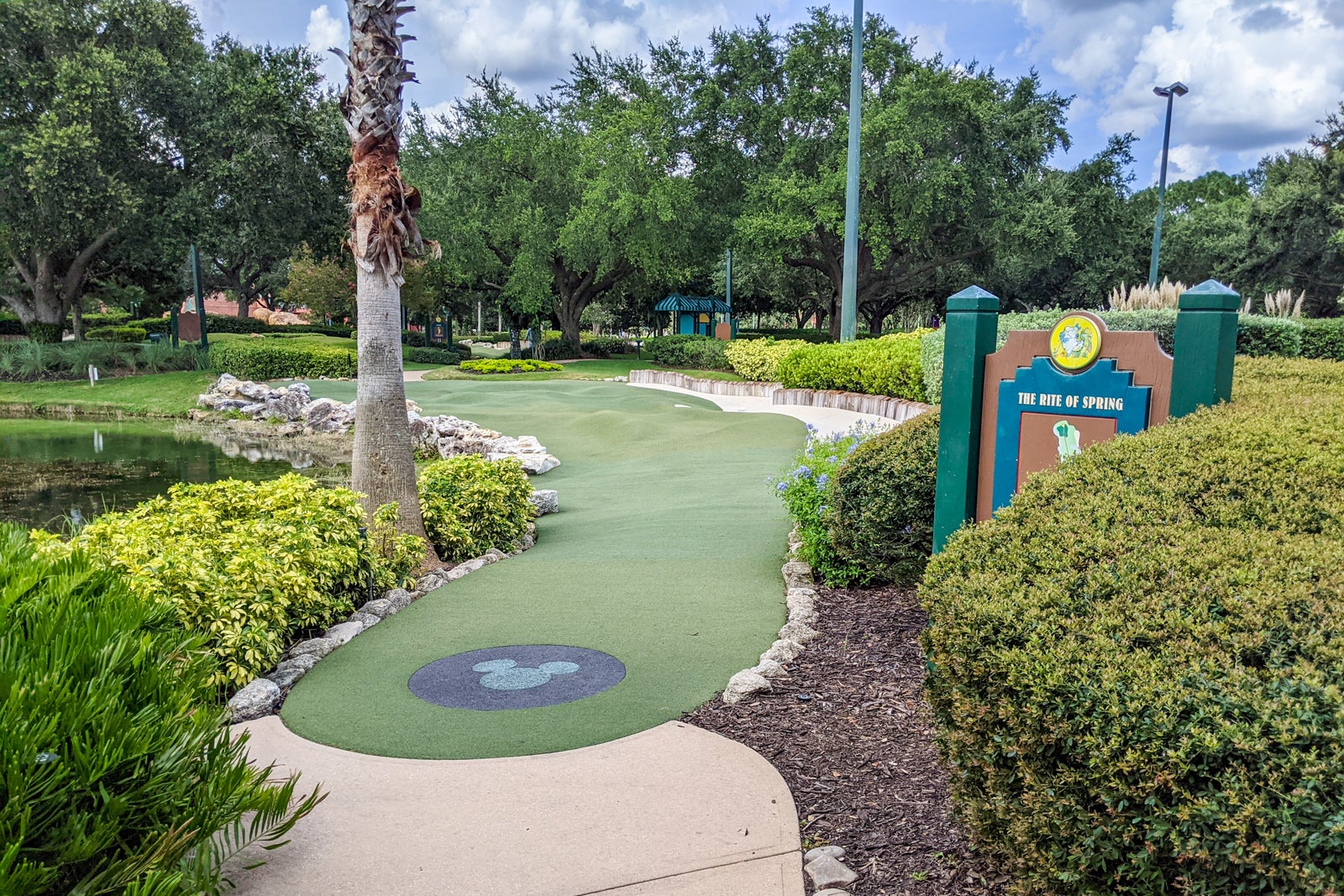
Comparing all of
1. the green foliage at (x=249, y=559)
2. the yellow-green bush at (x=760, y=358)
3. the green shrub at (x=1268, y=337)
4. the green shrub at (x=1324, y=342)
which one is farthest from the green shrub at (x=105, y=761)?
the yellow-green bush at (x=760, y=358)

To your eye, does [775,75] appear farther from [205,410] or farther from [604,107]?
[205,410]

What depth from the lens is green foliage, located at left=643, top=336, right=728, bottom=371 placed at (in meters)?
29.4

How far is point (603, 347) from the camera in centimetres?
4084

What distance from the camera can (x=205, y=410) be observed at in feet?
74.8

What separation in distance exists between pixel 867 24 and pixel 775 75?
3624 millimetres

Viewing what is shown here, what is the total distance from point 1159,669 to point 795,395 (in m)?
17.5

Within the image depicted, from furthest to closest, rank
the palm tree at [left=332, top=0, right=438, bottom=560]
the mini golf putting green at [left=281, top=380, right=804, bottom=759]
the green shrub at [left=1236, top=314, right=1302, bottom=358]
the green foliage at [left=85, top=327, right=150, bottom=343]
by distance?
the green foliage at [left=85, top=327, right=150, bottom=343], the green shrub at [left=1236, top=314, right=1302, bottom=358], the palm tree at [left=332, top=0, right=438, bottom=560], the mini golf putting green at [left=281, top=380, right=804, bottom=759]

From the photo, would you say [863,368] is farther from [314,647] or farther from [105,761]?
[105,761]

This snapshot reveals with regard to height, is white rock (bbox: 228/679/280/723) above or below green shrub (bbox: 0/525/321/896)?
below

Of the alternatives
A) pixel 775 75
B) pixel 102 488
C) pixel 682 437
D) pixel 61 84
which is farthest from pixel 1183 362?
pixel 775 75

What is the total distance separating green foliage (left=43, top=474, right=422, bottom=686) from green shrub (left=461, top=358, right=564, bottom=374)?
982 inches

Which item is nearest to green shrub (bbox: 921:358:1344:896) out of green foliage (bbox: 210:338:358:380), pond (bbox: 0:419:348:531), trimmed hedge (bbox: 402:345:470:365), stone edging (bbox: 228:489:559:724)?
stone edging (bbox: 228:489:559:724)

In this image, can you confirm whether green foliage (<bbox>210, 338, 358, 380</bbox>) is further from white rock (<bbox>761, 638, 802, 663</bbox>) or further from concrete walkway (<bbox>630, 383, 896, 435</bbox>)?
white rock (<bbox>761, 638, 802, 663</bbox>)

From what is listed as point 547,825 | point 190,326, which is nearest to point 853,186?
point 547,825
